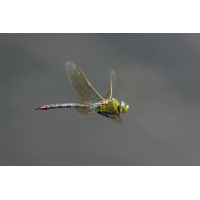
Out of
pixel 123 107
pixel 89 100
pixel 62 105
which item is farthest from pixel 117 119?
pixel 62 105

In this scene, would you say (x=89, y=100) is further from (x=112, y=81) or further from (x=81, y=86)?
(x=112, y=81)

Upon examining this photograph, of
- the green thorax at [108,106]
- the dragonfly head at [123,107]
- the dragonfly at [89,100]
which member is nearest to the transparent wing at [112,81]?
the dragonfly at [89,100]

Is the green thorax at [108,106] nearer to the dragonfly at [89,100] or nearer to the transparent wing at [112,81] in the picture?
the dragonfly at [89,100]

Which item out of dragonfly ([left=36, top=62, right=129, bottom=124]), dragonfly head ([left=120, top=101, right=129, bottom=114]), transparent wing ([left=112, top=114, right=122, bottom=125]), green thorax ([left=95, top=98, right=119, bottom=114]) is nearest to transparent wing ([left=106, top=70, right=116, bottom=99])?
dragonfly ([left=36, top=62, right=129, bottom=124])

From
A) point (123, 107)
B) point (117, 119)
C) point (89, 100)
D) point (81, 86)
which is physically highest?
point (81, 86)

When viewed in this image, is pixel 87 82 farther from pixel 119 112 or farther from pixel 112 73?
pixel 119 112

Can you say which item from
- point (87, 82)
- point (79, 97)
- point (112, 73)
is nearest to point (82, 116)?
point (79, 97)

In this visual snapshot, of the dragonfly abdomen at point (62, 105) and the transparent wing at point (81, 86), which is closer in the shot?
the dragonfly abdomen at point (62, 105)
